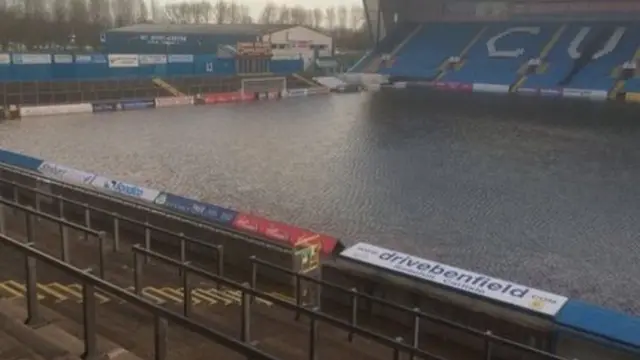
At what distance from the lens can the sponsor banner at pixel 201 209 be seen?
15375 millimetres

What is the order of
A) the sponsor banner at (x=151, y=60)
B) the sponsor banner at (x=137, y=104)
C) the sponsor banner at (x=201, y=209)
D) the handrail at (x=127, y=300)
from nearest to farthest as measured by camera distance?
the handrail at (x=127, y=300) → the sponsor banner at (x=201, y=209) → the sponsor banner at (x=137, y=104) → the sponsor banner at (x=151, y=60)

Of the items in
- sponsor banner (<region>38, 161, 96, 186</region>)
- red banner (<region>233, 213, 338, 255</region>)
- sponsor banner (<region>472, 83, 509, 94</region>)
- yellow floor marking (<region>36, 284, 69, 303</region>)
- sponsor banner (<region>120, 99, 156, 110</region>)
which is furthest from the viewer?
sponsor banner (<region>472, 83, 509, 94</region>)

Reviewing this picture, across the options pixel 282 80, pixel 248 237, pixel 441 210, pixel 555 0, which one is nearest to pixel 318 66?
pixel 282 80

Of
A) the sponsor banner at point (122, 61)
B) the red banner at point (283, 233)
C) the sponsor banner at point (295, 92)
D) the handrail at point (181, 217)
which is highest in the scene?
the sponsor banner at point (122, 61)

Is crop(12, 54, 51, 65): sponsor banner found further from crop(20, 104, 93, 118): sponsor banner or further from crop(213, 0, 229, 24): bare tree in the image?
crop(213, 0, 229, 24): bare tree

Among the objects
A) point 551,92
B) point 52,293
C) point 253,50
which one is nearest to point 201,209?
point 52,293

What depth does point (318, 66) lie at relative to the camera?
7725 cm

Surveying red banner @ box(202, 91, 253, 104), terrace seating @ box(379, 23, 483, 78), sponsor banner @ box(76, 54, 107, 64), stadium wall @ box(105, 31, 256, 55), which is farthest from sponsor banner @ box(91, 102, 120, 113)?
terrace seating @ box(379, 23, 483, 78)

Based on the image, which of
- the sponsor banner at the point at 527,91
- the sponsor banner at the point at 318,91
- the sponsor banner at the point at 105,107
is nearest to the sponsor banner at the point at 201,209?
the sponsor banner at the point at 105,107

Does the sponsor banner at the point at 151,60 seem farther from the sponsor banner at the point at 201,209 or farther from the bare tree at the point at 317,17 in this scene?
the bare tree at the point at 317,17

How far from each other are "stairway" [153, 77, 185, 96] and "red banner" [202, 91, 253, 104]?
2358 millimetres

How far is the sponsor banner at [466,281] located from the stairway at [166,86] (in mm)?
45320

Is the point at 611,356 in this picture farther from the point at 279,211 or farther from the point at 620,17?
the point at 620,17

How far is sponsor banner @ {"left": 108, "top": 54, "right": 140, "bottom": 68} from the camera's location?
2078 inches
